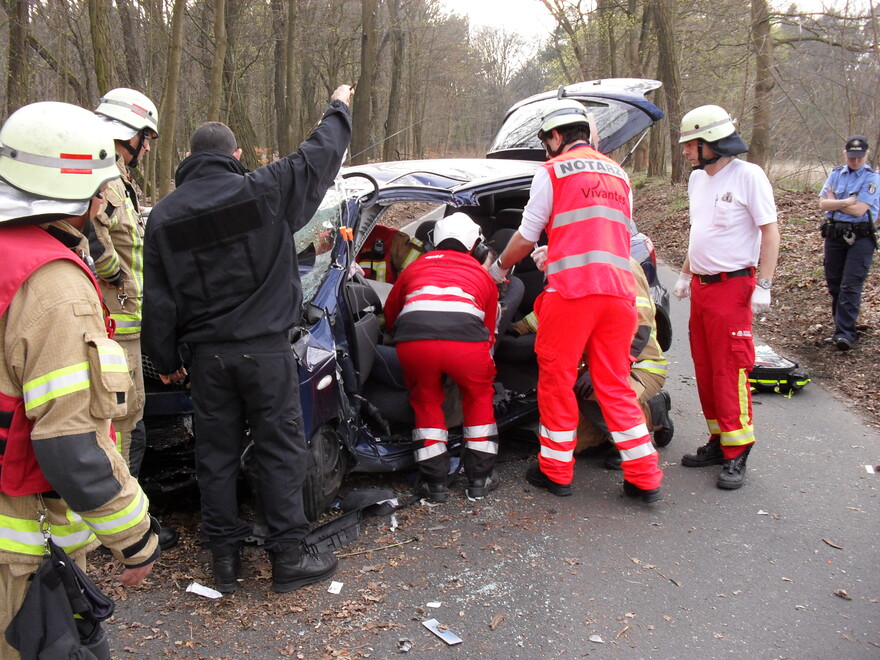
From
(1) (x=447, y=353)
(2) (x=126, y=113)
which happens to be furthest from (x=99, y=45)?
(1) (x=447, y=353)

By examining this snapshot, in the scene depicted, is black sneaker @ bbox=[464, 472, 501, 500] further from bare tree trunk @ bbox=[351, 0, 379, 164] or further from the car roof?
bare tree trunk @ bbox=[351, 0, 379, 164]

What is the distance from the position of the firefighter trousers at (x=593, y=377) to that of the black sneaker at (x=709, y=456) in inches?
27.9

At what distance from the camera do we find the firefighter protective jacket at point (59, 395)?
5.83 feet

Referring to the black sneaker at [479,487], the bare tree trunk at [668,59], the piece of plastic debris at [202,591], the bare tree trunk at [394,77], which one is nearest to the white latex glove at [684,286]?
the black sneaker at [479,487]

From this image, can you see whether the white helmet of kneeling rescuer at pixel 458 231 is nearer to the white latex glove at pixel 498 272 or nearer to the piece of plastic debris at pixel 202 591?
the white latex glove at pixel 498 272

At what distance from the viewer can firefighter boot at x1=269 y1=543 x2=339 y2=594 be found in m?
3.39

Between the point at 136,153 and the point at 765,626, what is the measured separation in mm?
3748

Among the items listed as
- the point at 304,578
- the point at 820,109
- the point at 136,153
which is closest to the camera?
the point at 304,578

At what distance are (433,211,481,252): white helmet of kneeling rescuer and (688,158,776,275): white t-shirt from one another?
4.69 ft

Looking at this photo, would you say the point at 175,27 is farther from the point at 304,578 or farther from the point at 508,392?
the point at 304,578

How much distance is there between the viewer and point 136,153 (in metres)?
3.81

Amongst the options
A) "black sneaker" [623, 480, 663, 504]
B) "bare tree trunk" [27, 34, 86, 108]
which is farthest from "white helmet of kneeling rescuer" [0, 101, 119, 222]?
"bare tree trunk" [27, 34, 86, 108]

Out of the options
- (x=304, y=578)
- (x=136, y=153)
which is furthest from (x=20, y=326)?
(x=136, y=153)

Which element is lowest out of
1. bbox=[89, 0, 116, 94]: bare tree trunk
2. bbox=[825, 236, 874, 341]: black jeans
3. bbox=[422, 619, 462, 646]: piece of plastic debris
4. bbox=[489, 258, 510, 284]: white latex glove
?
bbox=[422, 619, 462, 646]: piece of plastic debris
